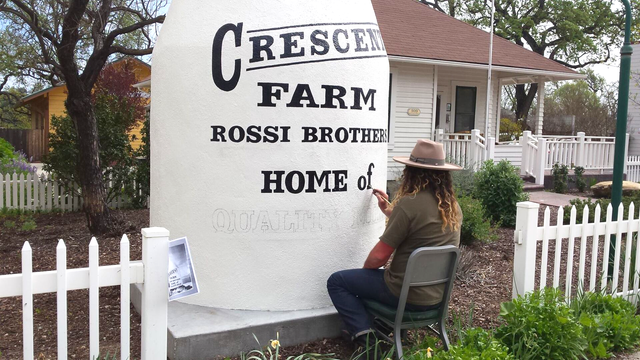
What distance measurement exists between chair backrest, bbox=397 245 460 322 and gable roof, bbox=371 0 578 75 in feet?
33.3

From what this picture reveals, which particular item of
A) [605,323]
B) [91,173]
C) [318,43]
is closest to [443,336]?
[605,323]

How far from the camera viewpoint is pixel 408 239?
148 inches

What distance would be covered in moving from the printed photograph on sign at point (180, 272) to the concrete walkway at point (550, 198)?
946 centimetres

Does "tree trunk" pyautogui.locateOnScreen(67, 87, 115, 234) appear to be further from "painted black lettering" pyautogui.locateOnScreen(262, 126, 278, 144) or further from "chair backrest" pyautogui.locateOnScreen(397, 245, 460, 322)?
"chair backrest" pyautogui.locateOnScreen(397, 245, 460, 322)

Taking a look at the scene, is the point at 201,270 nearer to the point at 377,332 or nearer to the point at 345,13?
the point at 377,332

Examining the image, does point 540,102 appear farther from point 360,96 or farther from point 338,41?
point 338,41

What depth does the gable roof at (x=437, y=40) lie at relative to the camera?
14.3 metres

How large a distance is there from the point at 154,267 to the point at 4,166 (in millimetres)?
11562

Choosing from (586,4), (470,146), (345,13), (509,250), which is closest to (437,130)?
(470,146)

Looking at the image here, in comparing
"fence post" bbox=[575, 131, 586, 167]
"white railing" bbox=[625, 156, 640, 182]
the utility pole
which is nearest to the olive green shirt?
the utility pole

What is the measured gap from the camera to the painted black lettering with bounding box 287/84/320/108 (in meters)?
4.25

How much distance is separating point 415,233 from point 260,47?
181cm

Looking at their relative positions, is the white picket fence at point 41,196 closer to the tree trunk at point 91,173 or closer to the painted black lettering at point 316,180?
the tree trunk at point 91,173

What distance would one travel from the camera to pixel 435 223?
3.73m
